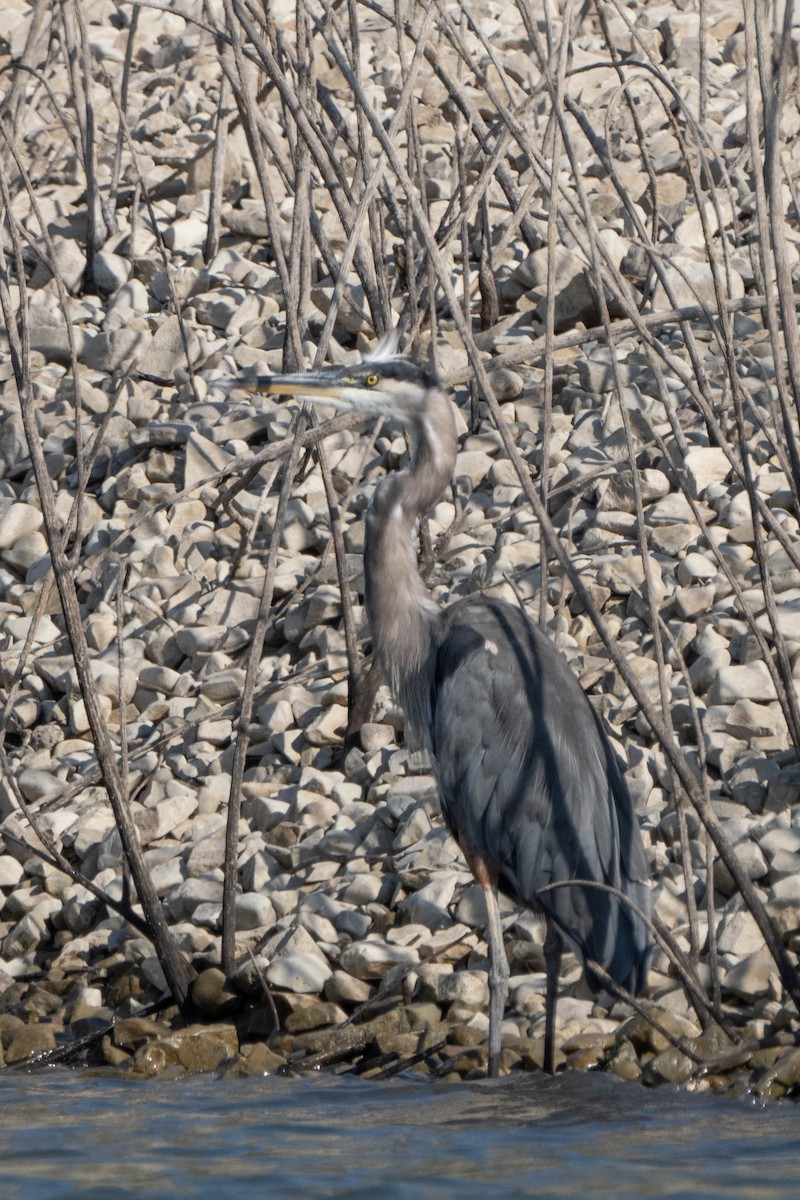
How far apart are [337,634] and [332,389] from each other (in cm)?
122

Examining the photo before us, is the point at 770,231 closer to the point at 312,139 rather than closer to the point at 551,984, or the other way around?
the point at 312,139

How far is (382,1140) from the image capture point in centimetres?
361

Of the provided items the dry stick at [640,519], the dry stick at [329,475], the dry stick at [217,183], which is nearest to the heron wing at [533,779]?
the dry stick at [640,519]

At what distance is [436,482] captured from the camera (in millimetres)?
4590

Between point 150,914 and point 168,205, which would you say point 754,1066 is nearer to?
point 150,914

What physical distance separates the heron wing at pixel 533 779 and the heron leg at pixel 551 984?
0.15 feet

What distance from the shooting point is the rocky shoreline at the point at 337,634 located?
427cm

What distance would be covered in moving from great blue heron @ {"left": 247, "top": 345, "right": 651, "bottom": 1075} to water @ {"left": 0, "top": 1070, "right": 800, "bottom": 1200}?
288mm

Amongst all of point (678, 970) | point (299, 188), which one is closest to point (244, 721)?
point (678, 970)

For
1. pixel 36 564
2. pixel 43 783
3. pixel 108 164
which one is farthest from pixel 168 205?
pixel 43 783

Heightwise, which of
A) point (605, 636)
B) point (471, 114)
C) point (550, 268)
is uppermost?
point (471, 114)

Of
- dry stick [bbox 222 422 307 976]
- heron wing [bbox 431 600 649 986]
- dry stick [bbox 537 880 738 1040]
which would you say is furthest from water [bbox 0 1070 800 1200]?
heron wing [bbox 431 600 649 986]

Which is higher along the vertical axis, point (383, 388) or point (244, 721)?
point (383, 388)

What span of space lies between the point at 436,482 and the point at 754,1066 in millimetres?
1746
